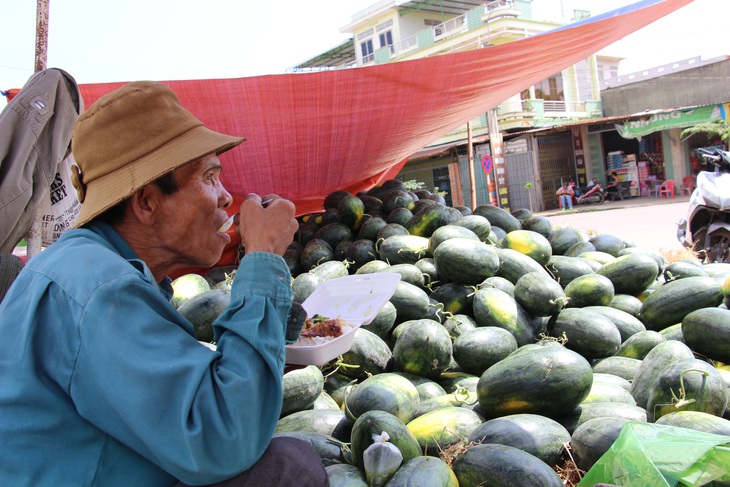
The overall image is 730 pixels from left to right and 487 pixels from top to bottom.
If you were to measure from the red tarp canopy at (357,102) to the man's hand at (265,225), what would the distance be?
251cm

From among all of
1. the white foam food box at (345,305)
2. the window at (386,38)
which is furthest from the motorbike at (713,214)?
the window at (386,38)

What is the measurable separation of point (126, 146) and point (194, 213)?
Result: 0.25 meters

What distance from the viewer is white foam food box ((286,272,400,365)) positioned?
77.0 inches

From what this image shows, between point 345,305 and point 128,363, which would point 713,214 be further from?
point 128,363

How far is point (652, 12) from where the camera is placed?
16.6 feet

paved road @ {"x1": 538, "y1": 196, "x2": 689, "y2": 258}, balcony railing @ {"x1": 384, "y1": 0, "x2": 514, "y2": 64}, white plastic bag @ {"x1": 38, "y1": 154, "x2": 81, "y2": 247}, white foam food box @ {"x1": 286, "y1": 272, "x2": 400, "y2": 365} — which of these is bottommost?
paved road @ {"x1": 538, "y1": 196, "x2": 689, "y2": 258}

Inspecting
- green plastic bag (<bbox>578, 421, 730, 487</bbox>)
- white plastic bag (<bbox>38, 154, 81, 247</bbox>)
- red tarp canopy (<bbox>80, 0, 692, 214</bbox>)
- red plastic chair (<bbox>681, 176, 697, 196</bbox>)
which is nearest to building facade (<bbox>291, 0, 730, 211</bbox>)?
red plastic chair (<bbox>681, 176, 697, 196</bbox>)

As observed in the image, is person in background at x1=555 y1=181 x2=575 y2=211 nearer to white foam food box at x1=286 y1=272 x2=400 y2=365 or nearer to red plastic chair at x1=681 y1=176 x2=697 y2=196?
red plastic chair at x1=681 y1=176 x2=697 y2=196

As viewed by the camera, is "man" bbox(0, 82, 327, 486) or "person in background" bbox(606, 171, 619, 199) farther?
"person in background" bbox(606, 171, 619, 199)

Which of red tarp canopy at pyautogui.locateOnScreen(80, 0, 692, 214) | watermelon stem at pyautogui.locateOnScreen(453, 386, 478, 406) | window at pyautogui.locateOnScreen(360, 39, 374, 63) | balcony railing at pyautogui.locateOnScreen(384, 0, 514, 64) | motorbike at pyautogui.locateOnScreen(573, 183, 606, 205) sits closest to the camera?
watermelon stem at pyautogui.locateOnScreen(453, 386, 478, 406)

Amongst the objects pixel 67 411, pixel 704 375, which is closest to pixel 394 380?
pixel 704 375

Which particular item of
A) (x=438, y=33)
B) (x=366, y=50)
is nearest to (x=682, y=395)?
(x=438, y=33)

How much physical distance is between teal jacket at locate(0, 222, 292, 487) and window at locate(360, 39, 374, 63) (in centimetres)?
3663

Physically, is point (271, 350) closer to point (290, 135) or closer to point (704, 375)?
point (704, 375)
